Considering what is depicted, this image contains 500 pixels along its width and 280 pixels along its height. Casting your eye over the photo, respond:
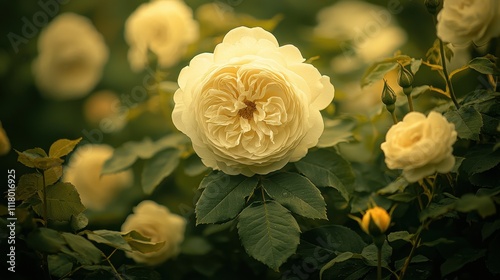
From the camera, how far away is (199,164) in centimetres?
125

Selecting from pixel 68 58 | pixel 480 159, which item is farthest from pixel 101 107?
pixel 480 159

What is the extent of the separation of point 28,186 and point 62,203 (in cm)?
6

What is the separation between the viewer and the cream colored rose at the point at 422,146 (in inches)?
33.8

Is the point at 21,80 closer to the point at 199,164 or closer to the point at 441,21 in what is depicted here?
the point at 199,164

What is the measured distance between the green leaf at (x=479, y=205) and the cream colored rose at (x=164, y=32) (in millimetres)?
987

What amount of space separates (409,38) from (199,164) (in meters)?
0.95

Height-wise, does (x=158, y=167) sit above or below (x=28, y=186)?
below

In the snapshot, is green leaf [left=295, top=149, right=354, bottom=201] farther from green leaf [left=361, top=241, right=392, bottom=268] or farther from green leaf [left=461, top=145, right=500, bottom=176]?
green leaf [left=461, top=145, right=500, bottom=176]

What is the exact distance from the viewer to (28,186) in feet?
3.22

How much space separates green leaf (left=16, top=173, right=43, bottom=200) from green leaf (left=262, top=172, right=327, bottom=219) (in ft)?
1.29

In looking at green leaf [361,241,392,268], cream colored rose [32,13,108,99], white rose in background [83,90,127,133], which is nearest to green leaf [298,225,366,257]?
green leaf [361,241,392,268]

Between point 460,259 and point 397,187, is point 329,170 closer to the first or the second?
point 397,187

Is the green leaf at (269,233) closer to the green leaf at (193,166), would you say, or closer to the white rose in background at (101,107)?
the green leaf at (193,166)

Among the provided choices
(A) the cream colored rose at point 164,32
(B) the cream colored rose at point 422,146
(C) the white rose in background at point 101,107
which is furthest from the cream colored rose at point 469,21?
(C) the white rose in background at point 101,107
